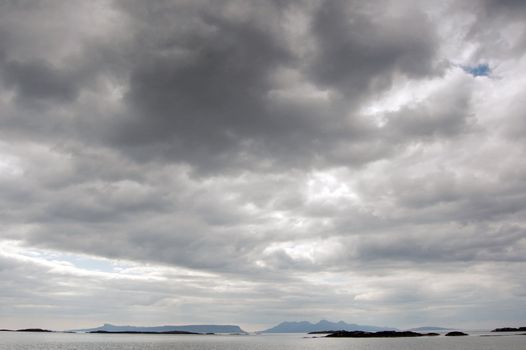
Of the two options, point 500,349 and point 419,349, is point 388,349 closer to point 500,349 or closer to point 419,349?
point 419,349

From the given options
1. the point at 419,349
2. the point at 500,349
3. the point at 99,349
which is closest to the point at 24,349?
the point at 99,349

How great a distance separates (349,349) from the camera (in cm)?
18238

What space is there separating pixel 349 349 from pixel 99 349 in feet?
361

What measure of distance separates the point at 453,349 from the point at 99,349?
5863 inches

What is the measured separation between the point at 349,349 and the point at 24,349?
133 m

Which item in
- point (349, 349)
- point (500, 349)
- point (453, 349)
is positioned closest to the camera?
point (500, 349)

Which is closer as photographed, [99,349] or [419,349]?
[419,349]

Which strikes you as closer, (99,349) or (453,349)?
(453,349)

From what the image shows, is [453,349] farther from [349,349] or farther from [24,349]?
[24,349]

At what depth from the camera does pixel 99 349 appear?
614ft

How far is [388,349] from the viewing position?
169m

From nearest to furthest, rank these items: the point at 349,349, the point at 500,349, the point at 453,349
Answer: the point at 500,349, the point at 453,349, the point at 349,349

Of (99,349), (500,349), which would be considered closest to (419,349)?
(500,349)

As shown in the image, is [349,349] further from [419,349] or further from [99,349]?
[99,349]
